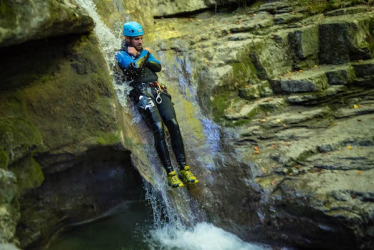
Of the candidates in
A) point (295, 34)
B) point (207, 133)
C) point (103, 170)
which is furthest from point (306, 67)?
point (103, 170)

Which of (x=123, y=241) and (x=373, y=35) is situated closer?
(x=123, y=241)

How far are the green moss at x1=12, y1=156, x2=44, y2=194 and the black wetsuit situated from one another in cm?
188

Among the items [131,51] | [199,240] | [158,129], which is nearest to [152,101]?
[158,129]

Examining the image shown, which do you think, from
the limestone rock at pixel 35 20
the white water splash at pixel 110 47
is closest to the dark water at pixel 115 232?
the white water splash at pixel 110 47

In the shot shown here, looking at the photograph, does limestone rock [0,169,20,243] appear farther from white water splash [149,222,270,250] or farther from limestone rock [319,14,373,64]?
limestone rock [319,14,373,64]

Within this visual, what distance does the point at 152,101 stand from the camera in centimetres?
631

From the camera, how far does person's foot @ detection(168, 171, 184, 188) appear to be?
602 cm

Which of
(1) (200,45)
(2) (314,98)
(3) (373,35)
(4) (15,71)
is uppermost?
(4) (15,71)

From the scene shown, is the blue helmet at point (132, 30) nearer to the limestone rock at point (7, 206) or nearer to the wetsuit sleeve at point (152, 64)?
the wetsuit sleeve at point (152, 64)

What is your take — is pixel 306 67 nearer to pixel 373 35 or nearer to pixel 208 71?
pixel 373 35

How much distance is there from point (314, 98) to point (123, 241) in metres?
4.47

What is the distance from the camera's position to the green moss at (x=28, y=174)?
5254mm

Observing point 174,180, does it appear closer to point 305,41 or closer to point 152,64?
point 152,64

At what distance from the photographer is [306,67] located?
8352mm
